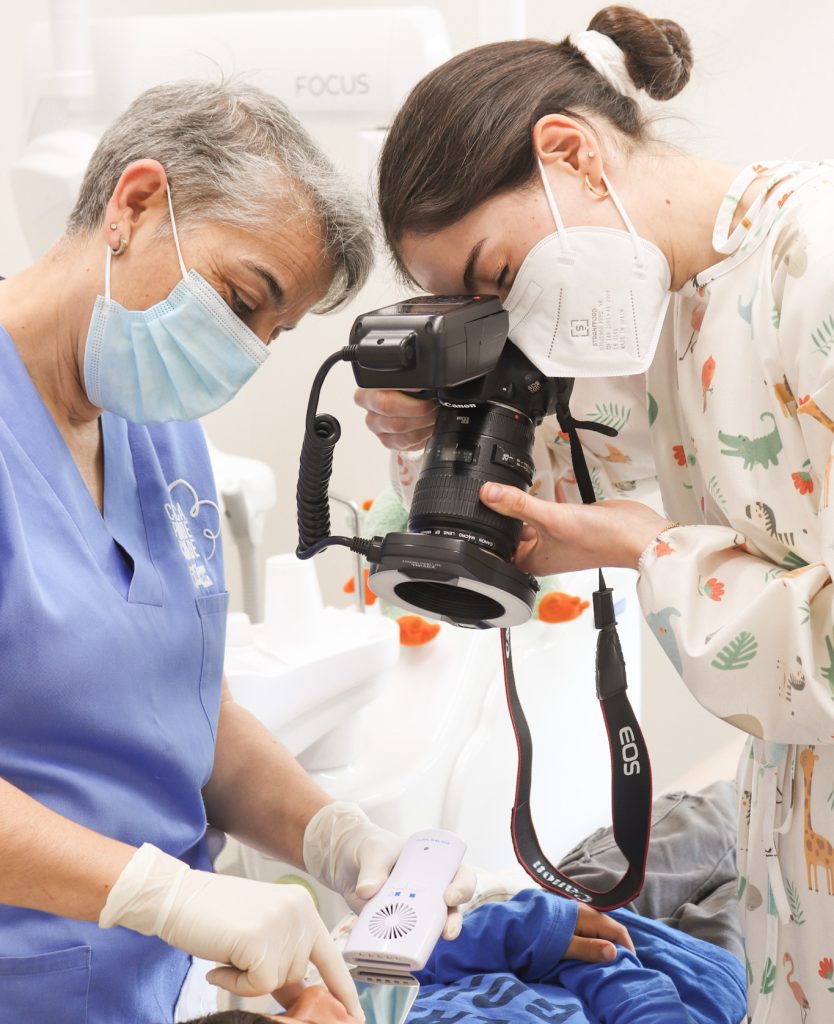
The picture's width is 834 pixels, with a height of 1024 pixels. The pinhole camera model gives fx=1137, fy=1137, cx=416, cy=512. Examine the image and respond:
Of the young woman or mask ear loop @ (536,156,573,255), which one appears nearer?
the young woman

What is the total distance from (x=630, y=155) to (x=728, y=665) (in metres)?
0.55

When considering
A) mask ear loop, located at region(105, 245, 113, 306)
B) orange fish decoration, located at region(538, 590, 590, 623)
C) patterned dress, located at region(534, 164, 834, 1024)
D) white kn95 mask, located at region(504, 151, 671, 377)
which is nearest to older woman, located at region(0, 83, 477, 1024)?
mask ear loop, located at region(105, 245, 113, 306)

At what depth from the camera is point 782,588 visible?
103cm

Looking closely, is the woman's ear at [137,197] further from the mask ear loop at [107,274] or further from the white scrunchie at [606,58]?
the white scrunchie at [606,58]

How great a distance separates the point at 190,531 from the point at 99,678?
306 millimetres

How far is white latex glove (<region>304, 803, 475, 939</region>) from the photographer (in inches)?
50.9

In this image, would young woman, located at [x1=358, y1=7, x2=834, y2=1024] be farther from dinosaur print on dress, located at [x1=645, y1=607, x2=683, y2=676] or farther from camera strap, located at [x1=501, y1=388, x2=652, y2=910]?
camera strap, located at [x1=501, y1=388, x2=652, y2=910]

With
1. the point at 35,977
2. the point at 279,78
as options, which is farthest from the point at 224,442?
the point at 35,977

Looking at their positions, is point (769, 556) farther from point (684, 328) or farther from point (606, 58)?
point (606, 58)

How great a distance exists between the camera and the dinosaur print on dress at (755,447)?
1.13 m

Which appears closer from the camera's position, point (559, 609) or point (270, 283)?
point (270, 283)

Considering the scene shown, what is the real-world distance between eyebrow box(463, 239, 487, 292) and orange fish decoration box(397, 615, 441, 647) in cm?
88

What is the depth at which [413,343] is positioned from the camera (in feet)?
3.68

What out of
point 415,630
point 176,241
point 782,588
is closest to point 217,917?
point 782,588
